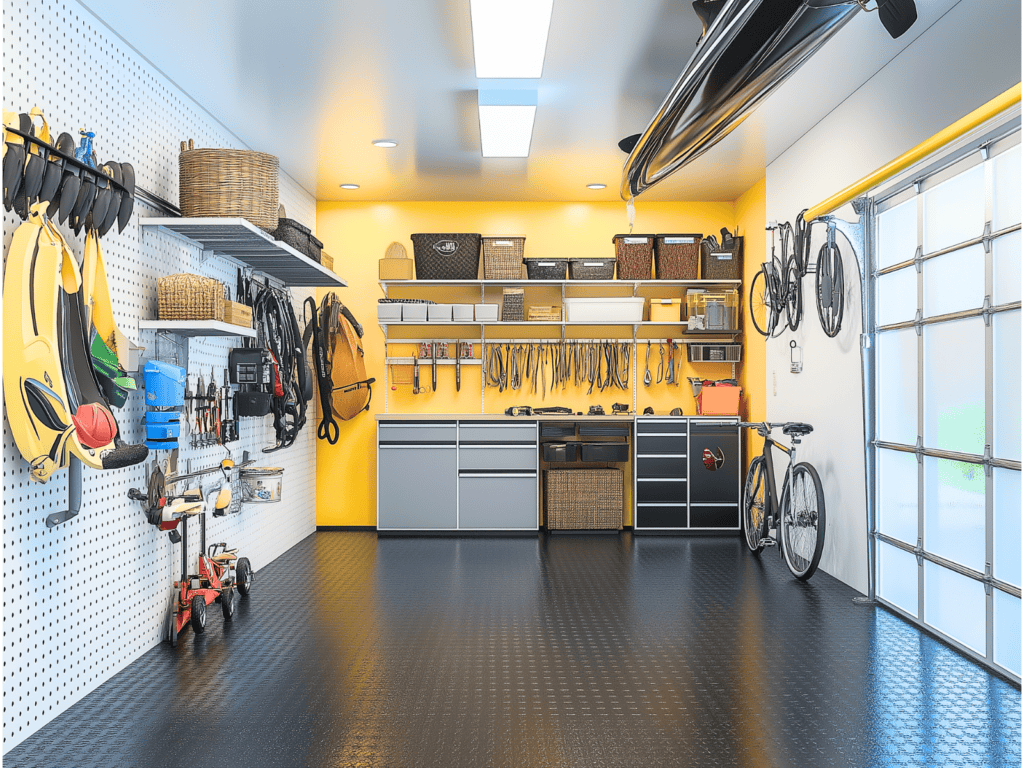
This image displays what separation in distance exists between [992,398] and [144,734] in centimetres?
373

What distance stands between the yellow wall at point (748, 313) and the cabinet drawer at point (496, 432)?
1944mm

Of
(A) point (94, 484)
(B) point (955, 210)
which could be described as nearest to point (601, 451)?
(B) point (955, 210)

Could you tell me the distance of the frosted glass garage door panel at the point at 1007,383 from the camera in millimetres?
3458

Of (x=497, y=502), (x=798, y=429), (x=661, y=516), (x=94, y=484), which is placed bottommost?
(x=661, y=516)

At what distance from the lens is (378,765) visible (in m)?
2.77

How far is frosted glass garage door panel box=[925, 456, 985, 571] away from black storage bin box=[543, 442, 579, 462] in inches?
136

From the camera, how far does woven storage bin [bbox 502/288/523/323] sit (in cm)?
748

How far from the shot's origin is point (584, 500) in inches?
291

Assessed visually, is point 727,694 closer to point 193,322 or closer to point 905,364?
point 905,364

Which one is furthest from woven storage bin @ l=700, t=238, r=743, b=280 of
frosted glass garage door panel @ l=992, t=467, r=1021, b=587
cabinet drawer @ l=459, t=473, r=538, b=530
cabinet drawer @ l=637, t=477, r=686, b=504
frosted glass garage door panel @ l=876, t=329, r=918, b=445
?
frosted glass garage door panel @ l=992, t=467, r=1021, b=587

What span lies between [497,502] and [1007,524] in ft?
14.3

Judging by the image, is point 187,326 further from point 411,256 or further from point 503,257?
point 411,256

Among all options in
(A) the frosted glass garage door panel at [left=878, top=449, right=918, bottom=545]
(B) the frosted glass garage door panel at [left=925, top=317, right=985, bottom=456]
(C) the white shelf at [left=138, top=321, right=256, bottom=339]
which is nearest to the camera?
Answer: (B) the frosted glass garage door panel at [left=925, top=317, right=985, bottom=456]

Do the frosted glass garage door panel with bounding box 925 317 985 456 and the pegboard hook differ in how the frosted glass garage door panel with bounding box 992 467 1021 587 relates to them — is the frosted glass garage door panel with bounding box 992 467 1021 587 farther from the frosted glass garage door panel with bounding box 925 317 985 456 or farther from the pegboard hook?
the pegboard hook
